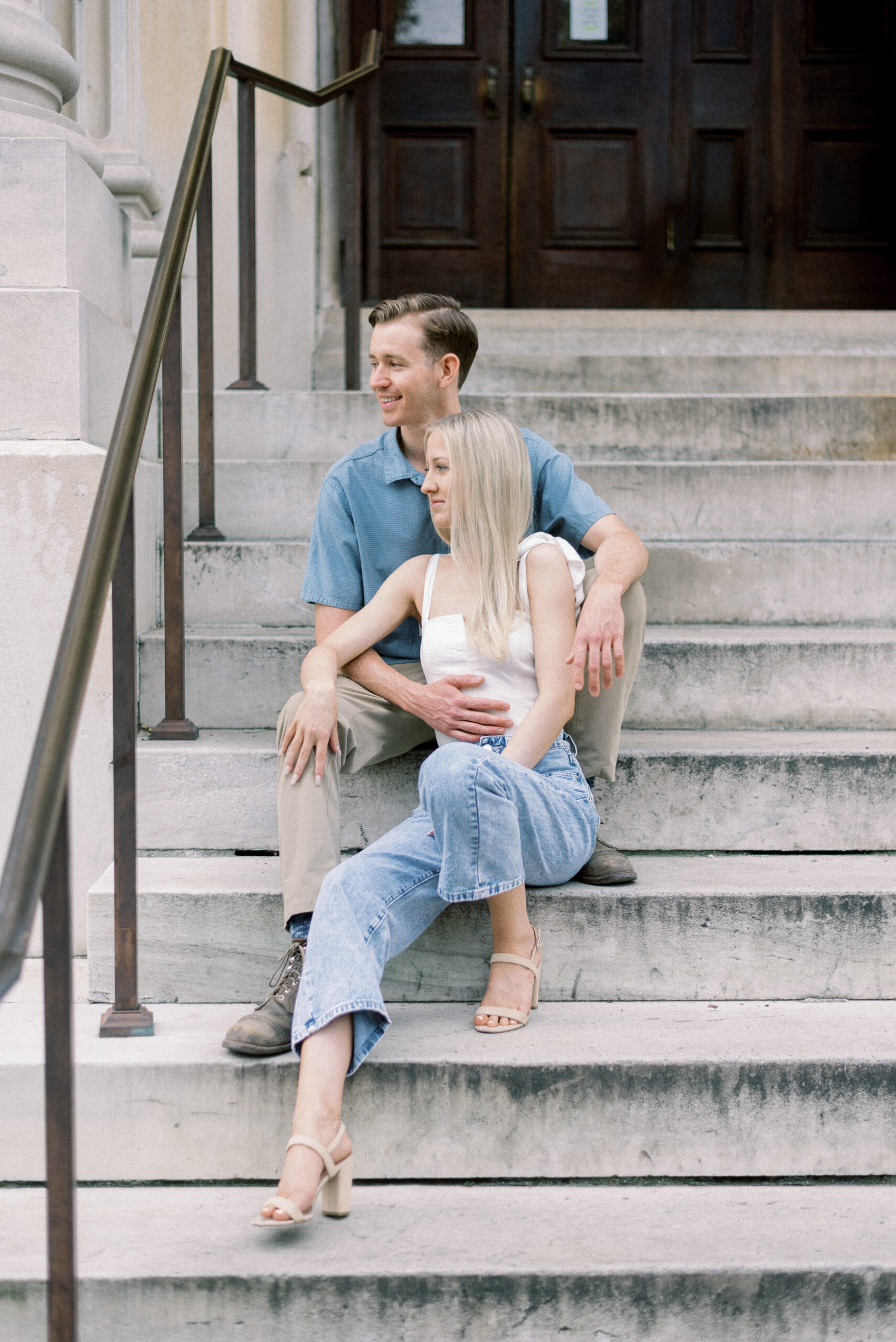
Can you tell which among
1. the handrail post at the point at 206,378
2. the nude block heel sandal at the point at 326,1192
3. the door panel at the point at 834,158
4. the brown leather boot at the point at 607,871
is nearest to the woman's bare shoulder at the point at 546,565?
the brown leather boot at the point at 607,871

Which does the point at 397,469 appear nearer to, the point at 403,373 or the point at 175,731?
the point at 403,373

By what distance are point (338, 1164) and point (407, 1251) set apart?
16 cm

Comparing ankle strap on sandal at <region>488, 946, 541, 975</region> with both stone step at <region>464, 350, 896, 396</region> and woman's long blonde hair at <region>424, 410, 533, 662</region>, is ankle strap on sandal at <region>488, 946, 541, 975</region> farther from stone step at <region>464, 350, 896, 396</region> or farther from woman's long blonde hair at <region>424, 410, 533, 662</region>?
stone step at <region>464, 350, 896, 396</region>

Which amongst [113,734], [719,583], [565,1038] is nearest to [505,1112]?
[565,1038]

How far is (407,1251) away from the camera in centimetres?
186

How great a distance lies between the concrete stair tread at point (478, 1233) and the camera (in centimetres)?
183

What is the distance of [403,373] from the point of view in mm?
2631

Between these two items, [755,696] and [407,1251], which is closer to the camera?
[407,1251]

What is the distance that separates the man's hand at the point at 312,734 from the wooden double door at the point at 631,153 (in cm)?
360

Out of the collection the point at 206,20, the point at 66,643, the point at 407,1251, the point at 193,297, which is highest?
the point at 206,20

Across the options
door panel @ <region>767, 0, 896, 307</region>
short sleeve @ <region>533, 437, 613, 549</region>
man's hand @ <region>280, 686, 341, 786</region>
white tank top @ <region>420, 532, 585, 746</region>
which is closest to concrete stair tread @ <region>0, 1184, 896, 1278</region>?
man's hand @ <region>280, 686, 341, 786</region>

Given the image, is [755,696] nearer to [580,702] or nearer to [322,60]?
[580,702]

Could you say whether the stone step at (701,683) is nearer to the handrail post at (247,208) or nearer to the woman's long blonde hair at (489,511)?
the woman's long blonde hair at (489,511)

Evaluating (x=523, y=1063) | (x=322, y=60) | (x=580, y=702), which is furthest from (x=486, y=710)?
(x=322, y=60)
